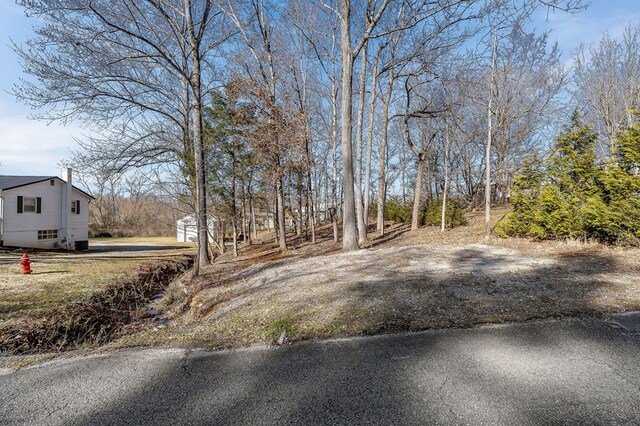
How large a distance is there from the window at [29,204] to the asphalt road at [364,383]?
68.3 feet

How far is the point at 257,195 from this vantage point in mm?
15336

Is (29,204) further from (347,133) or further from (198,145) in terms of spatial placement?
(347,133)

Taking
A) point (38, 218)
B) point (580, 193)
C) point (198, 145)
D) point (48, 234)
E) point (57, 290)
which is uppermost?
point (198, 145)

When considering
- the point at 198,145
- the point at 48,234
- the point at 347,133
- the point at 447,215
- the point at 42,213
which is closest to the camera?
the point at 347,133

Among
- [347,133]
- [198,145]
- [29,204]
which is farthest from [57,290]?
[29,204]

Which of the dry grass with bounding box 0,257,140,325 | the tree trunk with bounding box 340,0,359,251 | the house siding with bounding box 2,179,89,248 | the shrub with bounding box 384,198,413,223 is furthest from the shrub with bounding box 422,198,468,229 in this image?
the house siding with bounding box 2,179,89,248

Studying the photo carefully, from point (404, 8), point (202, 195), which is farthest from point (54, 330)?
point (404, 8)

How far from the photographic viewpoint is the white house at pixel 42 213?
1708 centimetres

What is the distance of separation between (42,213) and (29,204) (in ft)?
2.86

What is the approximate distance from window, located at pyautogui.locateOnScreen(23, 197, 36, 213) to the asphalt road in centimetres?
2083

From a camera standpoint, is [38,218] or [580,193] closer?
[580,193]

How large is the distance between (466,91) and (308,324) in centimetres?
1154

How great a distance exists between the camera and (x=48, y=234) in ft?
63.1

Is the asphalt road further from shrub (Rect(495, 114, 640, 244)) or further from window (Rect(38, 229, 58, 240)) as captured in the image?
window (Rect(38, 229, 58, 240))
